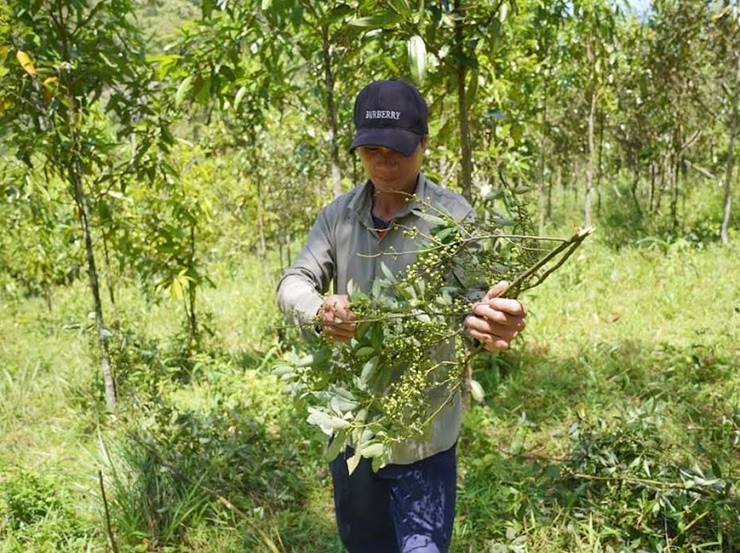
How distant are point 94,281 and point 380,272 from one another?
236 centimetres

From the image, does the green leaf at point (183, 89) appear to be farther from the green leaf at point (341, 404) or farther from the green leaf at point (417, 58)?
the green leaf at point (341, 404)

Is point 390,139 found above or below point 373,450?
above

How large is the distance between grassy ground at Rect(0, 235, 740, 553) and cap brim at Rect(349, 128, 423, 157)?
118 cm

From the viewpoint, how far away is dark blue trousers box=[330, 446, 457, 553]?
1.67 m

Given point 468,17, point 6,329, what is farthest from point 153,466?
point 6,329

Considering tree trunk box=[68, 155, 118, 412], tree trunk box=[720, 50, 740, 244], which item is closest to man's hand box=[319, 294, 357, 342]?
tree trunk box=[68, 155, 118, 412]

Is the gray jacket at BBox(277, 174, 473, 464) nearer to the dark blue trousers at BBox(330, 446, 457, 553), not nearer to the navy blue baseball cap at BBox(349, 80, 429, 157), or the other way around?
the dark blue trousers at BBox(330, 446, 457, 553)

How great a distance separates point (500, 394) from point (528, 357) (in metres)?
0.57

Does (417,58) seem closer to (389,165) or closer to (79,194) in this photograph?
(389,165)

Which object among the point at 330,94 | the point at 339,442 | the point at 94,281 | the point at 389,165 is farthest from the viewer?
the point at 330,94

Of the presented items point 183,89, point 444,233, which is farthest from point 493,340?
point 183,89

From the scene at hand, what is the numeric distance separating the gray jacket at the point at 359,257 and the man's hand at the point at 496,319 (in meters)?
0.36

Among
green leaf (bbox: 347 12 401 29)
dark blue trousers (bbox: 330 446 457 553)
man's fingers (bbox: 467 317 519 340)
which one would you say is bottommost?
dark blue trousers (bbox: 330 446 457 553)

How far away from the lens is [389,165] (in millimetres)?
1665
